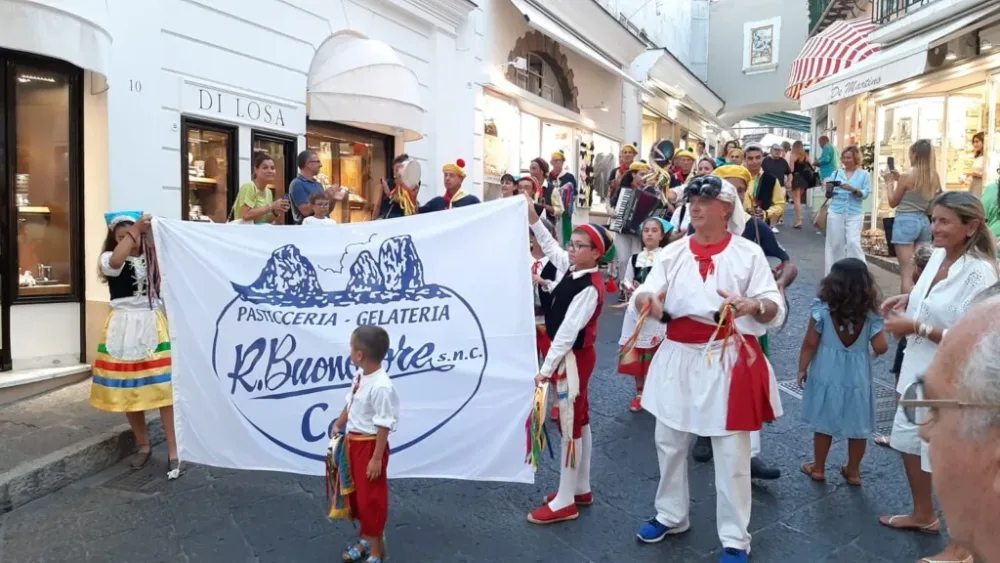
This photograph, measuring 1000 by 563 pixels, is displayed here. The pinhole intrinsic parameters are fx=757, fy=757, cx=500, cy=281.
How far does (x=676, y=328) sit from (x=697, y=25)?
32.2 m

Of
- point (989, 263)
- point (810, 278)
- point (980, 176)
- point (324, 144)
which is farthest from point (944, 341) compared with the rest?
point (980, 176)

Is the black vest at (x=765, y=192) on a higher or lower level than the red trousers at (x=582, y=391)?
higher

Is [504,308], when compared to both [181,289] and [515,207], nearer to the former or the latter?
[515,207]

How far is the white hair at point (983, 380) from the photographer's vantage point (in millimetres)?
1226

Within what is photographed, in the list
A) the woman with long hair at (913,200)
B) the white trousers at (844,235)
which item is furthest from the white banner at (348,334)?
the white trousers at (844,235)

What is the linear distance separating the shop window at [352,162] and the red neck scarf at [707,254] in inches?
258

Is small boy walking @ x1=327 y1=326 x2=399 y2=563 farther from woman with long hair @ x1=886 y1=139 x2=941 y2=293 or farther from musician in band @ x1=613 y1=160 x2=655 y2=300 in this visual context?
woman with long hair @ x1=886 y1=139 x2=941 y2=293

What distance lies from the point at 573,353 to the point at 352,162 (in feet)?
24.5

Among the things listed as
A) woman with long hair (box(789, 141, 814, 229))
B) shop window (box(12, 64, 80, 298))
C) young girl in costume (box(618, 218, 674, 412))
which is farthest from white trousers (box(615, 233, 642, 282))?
woman with long hair (box(789, 141, 814, 229))

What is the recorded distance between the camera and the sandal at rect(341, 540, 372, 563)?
354cm

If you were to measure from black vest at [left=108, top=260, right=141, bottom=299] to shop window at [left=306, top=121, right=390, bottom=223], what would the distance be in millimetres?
4977

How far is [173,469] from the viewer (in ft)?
15.4

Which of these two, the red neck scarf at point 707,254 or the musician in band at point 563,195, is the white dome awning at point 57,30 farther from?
the musician in band at point 563,195

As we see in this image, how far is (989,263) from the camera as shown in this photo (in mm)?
3521
